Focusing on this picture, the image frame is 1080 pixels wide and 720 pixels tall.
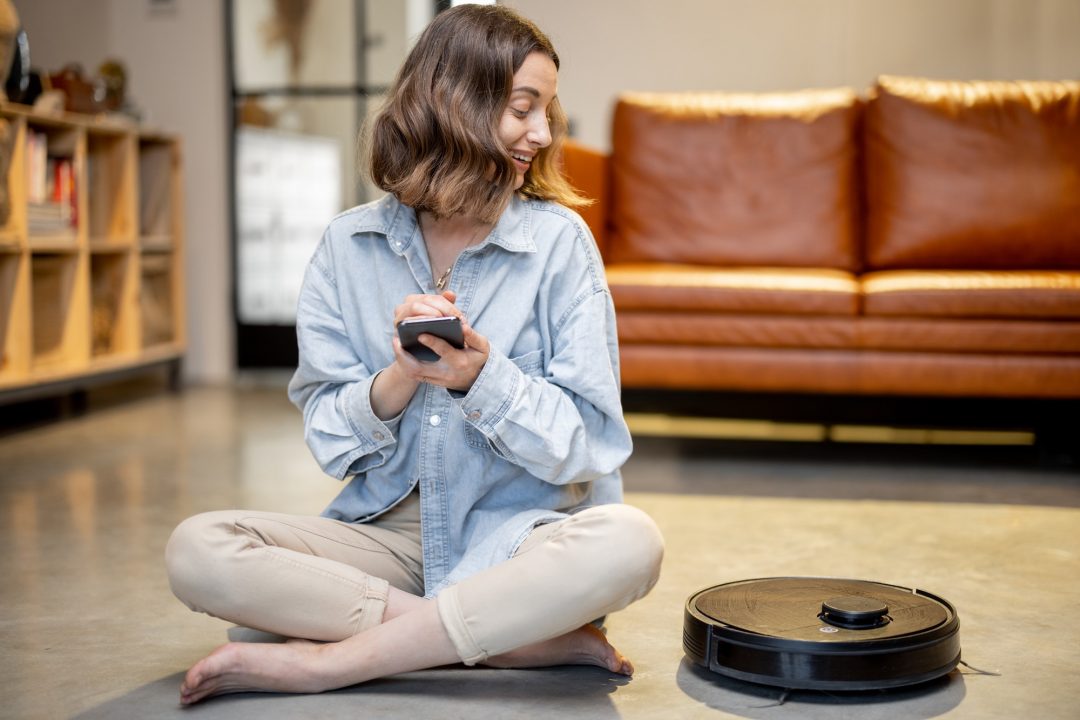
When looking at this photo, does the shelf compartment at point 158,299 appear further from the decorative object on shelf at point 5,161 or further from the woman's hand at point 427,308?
the woman's hand at point 427,308

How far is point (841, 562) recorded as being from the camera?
2.11 metres

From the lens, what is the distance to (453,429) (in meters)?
1.54

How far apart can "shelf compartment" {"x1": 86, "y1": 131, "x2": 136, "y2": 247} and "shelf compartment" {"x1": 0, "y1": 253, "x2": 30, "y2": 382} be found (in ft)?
2.40

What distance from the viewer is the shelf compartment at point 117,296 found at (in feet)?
13.9

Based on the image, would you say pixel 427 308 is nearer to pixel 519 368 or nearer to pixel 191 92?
pixel 519 368

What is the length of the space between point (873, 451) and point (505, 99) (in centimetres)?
206

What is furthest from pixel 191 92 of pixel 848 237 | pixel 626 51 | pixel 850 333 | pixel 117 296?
pixel 850 333

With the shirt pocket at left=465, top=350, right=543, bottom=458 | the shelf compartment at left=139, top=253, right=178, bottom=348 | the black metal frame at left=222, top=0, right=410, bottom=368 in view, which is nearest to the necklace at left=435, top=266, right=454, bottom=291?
the shirt pocket at left=465, top=350, right=543, bottom=458

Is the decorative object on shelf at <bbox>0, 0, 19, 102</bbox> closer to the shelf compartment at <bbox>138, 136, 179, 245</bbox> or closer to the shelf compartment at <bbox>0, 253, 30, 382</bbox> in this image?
the shelf compartment at <bbox>0, 253, 30, 382</bbox>

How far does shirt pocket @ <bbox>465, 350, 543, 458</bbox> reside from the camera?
5.01 ft

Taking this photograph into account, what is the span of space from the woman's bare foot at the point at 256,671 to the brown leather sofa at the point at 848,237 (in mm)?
1766

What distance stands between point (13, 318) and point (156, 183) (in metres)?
1.19

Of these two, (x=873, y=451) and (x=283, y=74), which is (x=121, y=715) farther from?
(x=283, y=74)

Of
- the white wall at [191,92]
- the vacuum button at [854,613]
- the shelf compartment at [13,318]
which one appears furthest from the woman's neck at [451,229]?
the white wall at [191,92]
